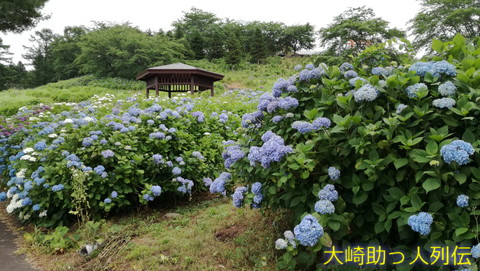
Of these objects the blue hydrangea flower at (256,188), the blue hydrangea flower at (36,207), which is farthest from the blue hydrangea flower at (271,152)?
the blue hydrangea flower at (36,207)

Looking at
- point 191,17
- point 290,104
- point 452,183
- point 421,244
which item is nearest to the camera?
point 452,183

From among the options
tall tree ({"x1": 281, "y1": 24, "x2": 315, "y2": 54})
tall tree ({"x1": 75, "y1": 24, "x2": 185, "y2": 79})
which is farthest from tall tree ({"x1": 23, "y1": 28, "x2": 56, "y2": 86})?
tall tree ({"x1": 281, "y1": 24, "x2": 315, "y2": 54})

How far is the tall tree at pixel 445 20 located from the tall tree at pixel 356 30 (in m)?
1.36

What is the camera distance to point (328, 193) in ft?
5.91

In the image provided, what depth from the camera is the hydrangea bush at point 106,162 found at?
11.0 ft

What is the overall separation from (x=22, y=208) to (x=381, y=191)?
3594 mm

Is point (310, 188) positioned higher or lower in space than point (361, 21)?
lower

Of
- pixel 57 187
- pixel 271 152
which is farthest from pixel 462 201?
pixel 57 187

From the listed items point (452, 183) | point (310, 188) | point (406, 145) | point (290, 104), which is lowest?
point (310, 188)

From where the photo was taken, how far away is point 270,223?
9.77ft

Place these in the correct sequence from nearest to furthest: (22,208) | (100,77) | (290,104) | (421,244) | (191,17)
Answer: (421,244) < (290,104) < (22,208) < (100,77) < (191,17)

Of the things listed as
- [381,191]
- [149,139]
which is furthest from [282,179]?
[149,139]

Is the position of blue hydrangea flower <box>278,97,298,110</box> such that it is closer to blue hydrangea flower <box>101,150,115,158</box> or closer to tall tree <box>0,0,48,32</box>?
blue hydrangea flower <box>101,150,115,158</box>

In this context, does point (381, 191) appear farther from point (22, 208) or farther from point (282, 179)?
point (22, 208)
